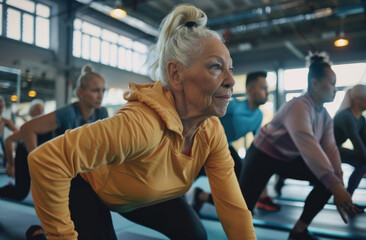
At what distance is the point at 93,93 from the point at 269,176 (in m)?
1.45

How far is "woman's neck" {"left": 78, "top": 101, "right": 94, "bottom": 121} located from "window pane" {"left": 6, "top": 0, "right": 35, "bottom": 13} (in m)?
5.69

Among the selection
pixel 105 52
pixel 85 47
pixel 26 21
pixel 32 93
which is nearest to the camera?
pixel 32 93

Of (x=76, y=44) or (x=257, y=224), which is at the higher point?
(x=76, y=44)

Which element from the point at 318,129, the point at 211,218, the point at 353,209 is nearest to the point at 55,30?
the point at 211,218

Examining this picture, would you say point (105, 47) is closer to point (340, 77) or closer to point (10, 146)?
point (340, 77)

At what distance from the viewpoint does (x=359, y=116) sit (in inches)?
107

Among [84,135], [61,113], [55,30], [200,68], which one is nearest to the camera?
[84,135]

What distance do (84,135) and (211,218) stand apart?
202 cm

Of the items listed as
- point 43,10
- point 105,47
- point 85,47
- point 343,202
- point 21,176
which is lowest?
point 21,176

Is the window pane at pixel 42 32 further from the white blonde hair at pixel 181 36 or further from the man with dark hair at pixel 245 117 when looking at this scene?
the white blonde hair at pixel 181 36

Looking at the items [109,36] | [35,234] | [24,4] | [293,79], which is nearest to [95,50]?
[109,36]

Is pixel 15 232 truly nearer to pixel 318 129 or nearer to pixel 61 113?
pixel 61 113

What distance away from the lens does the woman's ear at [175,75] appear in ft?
3.53

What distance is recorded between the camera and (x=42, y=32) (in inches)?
293
